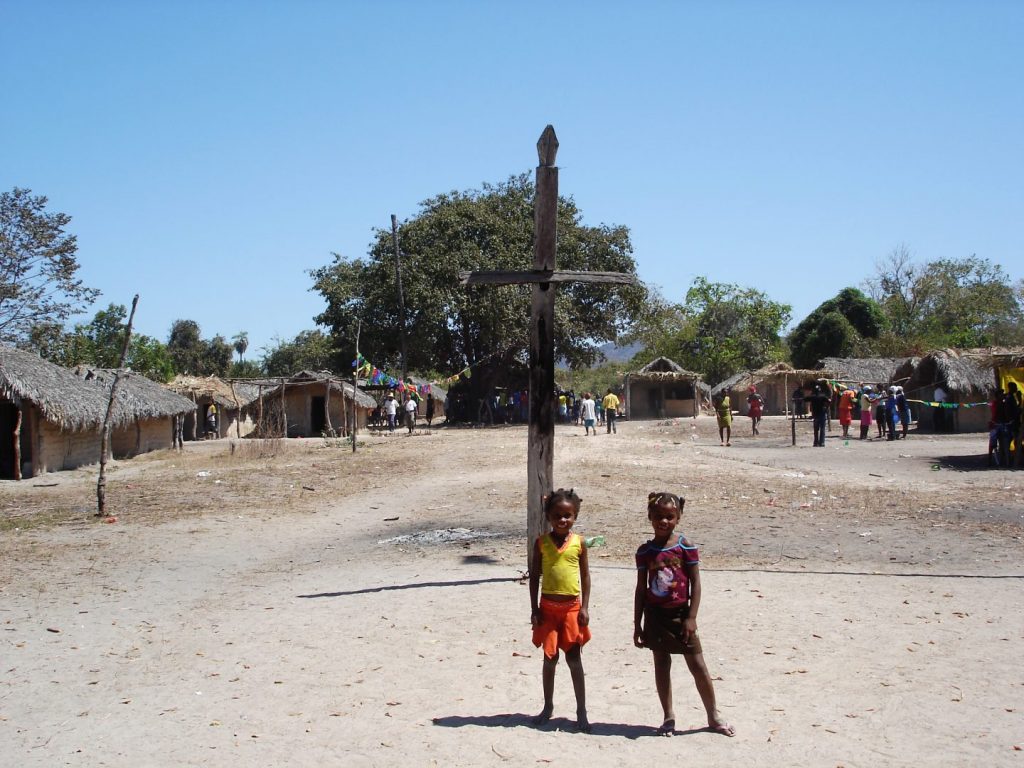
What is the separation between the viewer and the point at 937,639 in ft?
20.0

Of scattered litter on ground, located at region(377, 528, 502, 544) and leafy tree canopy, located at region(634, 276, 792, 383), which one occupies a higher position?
leafy tree canopy, located at region(634, 276, 792, 383)

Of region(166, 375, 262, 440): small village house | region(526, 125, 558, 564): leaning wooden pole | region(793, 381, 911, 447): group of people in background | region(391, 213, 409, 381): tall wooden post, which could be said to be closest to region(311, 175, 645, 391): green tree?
region(391, 213, 409, 381): tall wooden post

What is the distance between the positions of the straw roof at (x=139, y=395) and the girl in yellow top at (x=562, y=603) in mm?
22447

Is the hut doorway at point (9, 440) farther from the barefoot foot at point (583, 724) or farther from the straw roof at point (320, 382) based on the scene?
the barefoot foot at point (583, 724)

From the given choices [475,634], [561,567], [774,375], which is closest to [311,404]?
[774,375]

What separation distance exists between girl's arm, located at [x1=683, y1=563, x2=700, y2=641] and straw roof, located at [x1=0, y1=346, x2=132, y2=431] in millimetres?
19629

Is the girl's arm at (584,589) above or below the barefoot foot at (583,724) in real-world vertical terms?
above

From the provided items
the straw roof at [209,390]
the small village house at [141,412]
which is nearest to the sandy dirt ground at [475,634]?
the small village house at [141,412]

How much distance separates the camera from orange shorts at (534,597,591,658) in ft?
15.6

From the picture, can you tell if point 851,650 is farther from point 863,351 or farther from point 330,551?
point 863,351

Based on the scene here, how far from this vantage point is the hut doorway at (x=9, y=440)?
21078 mm

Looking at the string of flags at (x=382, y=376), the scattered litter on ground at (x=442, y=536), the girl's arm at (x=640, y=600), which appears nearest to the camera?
the girl's arm at (x=640, y=600)

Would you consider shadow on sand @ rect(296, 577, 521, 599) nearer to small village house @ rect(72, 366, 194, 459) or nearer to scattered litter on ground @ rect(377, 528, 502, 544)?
scattered litter on ground @ rect(377, 528, 502, 544)

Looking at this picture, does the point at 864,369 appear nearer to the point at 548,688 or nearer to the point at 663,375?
the point at 663,375
